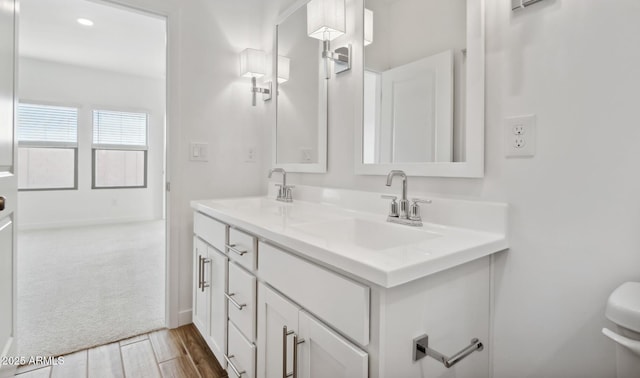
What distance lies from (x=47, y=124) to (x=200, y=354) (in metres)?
5.17

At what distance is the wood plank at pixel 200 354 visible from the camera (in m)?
1.55

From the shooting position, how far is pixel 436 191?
1158mm

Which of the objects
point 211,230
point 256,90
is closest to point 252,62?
point 256,90

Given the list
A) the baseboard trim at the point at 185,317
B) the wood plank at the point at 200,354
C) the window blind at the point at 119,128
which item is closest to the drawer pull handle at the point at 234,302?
the wood plank at the point at 200,354

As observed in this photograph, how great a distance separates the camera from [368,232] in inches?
49.4

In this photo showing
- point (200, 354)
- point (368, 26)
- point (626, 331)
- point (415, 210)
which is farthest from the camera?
point (200, 354)

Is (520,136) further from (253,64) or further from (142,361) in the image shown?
(142,361)

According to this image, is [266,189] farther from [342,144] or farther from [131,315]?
[131,315]

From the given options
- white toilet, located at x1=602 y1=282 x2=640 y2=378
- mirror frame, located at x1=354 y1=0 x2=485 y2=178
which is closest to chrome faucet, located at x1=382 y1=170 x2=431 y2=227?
mirror frame, located at x1=354 y1=0 x2=485 y2=178

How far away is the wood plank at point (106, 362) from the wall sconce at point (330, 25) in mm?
1792

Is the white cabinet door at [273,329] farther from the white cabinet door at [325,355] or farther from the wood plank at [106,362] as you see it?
the wood plank at [106,362]

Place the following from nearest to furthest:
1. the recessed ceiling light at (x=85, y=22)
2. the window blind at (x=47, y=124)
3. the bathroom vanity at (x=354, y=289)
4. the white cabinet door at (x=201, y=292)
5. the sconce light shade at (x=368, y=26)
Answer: the bathroom vanity at (x=354, y=289) → the sconce light shade at (x=368, y=26) → the white cabinet door at (x=201, y=292) → the recessed ceiling light at (x=85, y=22) → the window blind at (x=47, y=124)

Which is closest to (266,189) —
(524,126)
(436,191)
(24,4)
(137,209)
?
(436,191)

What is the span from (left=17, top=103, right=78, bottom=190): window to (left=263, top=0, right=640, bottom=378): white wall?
6.09 metres
